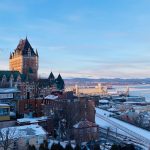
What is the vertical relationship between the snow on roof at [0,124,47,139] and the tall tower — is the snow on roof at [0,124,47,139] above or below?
below

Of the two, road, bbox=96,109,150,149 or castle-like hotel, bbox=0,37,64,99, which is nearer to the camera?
road, bbox=96,109,150,149

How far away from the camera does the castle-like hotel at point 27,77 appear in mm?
57719

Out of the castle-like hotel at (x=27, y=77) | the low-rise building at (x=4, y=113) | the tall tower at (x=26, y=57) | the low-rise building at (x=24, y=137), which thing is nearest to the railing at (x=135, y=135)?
the low-rise building at (x=24, y=137)

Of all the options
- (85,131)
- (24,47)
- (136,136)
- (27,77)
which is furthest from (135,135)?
(24,47)

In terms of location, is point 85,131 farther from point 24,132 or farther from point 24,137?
point 24,137

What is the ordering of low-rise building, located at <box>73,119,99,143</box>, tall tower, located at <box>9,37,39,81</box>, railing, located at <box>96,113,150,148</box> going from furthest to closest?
tall tower, located at <box>9,37,39,81</box> < railing, located at <box>96,113,150,148</box> < low-rise building, located at <box>73,119,99,143</box>

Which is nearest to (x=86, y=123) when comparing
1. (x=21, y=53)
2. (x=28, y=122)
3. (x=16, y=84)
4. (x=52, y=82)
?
(x=28, y=122)

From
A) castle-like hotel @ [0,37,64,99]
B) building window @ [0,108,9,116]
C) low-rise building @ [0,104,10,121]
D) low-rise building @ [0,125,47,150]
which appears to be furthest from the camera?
castle-like hotel @ [0,37,64,99]

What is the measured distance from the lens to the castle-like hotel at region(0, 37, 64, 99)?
5772cm

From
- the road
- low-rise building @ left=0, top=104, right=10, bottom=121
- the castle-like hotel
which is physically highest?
the castle-like hotel

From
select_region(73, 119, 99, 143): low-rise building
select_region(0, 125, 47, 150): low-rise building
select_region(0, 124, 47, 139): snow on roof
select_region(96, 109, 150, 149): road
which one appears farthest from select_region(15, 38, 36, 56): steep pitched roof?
select_region(0, 125, 47, 150): low-rise building

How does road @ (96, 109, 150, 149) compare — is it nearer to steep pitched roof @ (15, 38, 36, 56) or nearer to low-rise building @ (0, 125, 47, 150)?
low-rise building @ (0, 125, 47, 150)

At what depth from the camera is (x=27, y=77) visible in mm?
61094

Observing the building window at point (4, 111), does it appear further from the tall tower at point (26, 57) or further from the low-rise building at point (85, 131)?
the tall tower at point (26, 57)
